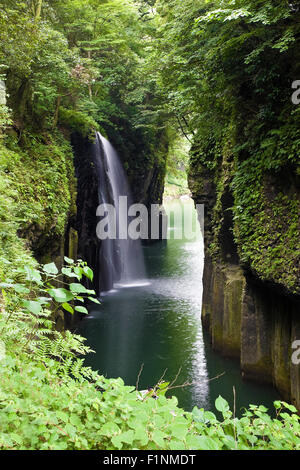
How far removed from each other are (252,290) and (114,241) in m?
12.9

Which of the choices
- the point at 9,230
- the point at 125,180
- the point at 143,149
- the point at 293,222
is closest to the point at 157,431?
the point at 293,222

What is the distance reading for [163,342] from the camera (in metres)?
11.8

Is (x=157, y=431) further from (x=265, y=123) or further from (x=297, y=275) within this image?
(x=265, y=123)

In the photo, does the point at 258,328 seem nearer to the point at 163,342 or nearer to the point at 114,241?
the point at 163,342

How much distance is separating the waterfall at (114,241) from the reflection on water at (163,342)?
1.07 m

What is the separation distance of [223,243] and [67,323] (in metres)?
6.62

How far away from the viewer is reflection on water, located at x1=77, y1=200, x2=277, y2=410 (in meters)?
8.70

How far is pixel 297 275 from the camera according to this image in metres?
6.09

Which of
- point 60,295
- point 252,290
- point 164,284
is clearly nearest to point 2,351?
point 60,295

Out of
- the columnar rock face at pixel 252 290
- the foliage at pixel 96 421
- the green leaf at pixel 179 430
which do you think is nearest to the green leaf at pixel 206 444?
the foliage at pixel 96 421

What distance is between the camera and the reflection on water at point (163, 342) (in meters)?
8.70

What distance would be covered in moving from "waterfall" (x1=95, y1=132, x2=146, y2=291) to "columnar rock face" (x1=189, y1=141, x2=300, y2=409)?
731 centimetres

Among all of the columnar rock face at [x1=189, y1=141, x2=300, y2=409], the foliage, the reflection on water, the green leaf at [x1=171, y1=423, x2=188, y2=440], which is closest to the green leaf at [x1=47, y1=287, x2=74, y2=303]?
the foliage

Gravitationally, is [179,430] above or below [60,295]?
below
